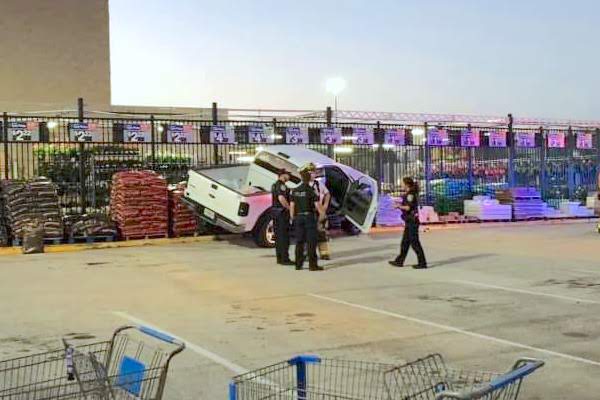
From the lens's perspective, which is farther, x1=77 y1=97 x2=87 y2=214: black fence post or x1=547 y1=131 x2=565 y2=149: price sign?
x1=547 y1=131 x2=565 y2=149: price sign

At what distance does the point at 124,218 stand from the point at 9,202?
267 centimetres

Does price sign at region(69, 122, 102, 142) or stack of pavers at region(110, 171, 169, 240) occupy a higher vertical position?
price sign at region(69, 122, 102, 142)

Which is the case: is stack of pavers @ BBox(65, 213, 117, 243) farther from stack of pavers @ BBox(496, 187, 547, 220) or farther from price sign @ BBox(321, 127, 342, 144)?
stack of pavers @ BBox(496, 187, 547, 220)

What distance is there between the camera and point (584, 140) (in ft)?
97.0

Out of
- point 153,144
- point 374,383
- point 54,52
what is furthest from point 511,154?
point 374,383

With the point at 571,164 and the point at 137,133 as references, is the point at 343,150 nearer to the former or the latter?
the point at 137,133

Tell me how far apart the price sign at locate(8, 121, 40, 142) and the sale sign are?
67.1 ft

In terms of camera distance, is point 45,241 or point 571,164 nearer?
point 45,241

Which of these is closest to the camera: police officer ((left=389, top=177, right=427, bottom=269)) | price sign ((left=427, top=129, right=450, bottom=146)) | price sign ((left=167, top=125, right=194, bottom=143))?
police officer ((left=389, top=177, right=427, bottom=269))

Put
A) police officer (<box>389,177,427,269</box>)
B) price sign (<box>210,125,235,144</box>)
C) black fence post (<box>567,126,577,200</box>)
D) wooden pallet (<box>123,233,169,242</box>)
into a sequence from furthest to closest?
black fence post (<box>567,126,577,200</box>) < price sign (<box>210,125,235,144</box>) < wooden pallet (<box>123,233,169,242</box>) < police officer (<box>389,177,427,269</box>)

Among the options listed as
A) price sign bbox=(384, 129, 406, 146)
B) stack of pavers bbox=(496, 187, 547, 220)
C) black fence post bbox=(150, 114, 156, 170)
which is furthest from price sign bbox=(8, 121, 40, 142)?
stack of pavers bbox=(496, 187, 547, 220)

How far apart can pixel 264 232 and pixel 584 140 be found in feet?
58.5

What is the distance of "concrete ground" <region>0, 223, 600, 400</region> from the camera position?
7062 millimetres

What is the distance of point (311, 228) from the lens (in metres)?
13.0
